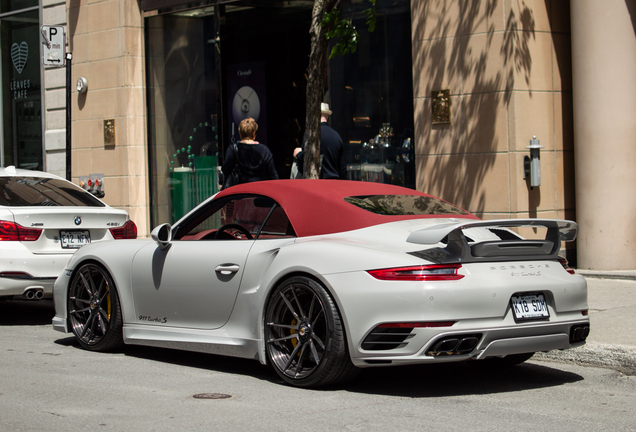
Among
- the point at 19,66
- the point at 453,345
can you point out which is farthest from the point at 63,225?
the point at 19,66

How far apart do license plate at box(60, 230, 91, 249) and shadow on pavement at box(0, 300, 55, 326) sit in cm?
94

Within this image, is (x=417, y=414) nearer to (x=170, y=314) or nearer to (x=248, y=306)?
(x=248, y=306)

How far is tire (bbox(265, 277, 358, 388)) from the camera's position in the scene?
194 inches

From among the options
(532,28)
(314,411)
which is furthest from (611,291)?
(314,411)

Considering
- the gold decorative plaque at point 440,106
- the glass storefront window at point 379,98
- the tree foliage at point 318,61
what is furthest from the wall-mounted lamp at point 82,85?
the tree foliage at point 318,61

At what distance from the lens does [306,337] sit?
512 cm

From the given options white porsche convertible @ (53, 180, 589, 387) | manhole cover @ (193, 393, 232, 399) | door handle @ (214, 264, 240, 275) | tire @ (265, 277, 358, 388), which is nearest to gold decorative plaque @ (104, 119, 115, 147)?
white porsche convertible @ (53, 180, 589, 387)

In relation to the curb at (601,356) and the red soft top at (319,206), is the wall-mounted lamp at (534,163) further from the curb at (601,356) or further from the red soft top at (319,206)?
the red soft top at (319,206)

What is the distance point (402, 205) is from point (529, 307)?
50.6 inches

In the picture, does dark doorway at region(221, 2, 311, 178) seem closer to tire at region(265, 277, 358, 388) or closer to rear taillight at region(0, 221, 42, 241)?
rear taillight at region(0, 221, 42, 241)

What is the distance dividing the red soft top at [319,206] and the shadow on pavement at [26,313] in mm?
3743

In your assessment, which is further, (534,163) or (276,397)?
(534,163)

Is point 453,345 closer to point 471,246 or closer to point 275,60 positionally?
point 471,246

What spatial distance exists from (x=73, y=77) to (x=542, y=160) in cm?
988
